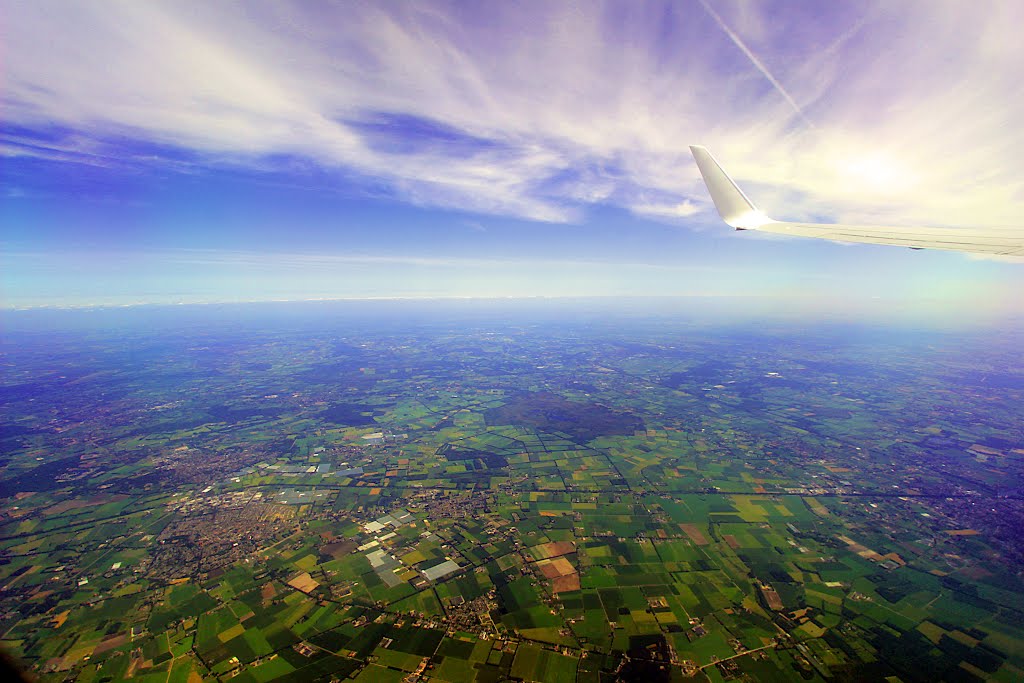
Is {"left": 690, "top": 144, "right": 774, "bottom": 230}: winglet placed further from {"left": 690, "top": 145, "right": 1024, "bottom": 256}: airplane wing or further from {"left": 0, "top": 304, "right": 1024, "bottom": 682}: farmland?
{"left": 0, "top": 304, "right": 1024, "bottom": 682}: farmland

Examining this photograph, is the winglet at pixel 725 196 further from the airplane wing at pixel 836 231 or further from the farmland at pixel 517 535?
the farmland at pixel 517 535

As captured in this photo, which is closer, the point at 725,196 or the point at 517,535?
the point at 725,196

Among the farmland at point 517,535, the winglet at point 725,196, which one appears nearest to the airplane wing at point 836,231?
the winglet at point 725,196

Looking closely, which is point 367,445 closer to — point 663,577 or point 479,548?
point 479,548

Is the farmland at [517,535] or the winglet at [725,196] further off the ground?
the winglet at [725,196]

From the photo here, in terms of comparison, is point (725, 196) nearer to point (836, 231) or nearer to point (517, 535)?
point (836, 231)

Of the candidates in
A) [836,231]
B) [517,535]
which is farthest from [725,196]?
[517,535]

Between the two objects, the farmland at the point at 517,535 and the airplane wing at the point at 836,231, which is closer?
the airplane wing at the point at 836,231
